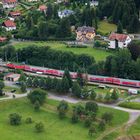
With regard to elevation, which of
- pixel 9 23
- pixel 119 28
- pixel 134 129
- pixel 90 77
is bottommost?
pixel 134 129

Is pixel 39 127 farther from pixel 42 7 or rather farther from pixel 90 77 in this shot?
pixel 42 7

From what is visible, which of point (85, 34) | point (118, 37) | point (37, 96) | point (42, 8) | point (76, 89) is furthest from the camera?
point (42, 8)

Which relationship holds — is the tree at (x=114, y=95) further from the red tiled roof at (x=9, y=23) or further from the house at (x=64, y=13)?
the red tiled roof at (x=9, y=23)

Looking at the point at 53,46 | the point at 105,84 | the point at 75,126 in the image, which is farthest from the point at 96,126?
the point at 53,46

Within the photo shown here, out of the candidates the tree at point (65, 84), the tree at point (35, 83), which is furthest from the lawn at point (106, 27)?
the tree at point (65, 84)

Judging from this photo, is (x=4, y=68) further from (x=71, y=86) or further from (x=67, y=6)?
(x=67, y=6)

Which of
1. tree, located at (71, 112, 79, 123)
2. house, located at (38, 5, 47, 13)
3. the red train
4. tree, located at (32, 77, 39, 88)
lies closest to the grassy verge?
the red train

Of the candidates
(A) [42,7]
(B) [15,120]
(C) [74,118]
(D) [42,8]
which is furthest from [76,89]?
(A) [42,7]

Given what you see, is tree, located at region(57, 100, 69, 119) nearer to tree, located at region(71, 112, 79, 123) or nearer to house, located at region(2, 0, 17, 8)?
tree, located at region(71, 112, 79, 123)
